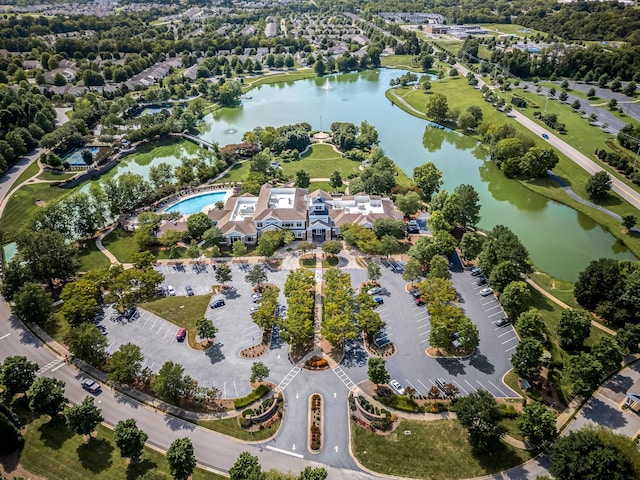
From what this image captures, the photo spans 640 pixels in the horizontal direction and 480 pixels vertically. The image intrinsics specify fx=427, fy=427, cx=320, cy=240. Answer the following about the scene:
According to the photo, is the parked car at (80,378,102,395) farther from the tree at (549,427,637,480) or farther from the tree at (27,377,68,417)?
the tree at (549,427,637,480)

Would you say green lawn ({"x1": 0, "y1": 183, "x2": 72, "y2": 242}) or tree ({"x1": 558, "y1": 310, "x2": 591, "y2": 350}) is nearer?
tree ({"x1": 558, "y1": 310, "x2": 591, "y2": 350})

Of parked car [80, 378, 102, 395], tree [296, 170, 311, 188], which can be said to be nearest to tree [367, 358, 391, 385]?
parked car [80, 378, 102, 395]

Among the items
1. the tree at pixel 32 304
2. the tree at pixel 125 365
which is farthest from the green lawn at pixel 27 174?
the tree at pixel 125 365

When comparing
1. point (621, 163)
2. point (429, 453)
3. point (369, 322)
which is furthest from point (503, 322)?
point (621, 163)

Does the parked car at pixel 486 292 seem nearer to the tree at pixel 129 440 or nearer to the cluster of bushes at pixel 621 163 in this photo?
the tree at pixel 129 440

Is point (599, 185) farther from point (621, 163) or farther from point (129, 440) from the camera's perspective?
point (129, 440)

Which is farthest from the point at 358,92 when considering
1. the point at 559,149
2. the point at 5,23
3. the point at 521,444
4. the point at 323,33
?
the point at 5,23
